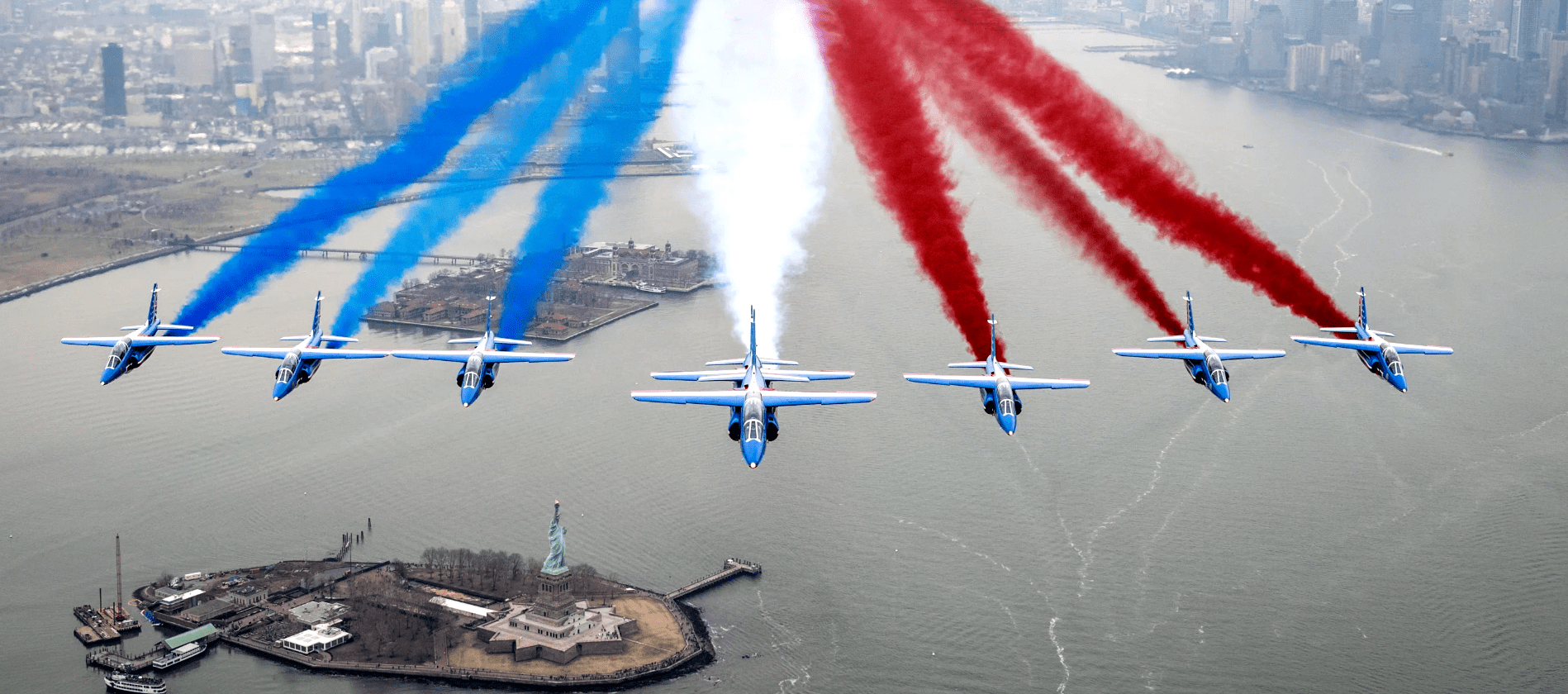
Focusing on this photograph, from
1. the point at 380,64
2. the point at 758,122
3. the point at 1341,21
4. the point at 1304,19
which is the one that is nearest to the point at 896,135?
the point at 758,122

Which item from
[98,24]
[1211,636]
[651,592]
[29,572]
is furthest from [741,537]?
[98,24]

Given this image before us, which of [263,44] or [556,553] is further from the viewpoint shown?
[263,44]

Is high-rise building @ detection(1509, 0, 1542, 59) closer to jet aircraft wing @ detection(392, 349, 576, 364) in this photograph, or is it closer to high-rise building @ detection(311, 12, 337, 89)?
high-rise building @ detection(311, 12, 337, 89)

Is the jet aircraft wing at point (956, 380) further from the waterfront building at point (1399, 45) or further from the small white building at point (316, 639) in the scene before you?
the waterfront building at point (1399, 45)

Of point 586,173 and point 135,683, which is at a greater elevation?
point 586,173

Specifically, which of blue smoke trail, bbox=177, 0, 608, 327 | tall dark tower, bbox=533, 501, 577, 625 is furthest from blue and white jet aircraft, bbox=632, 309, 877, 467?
tall dark tower, bbox=533, 501, 577, 625

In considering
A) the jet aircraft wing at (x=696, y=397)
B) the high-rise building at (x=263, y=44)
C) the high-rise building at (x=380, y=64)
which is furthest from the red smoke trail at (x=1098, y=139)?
the high-rise building at (x=263, y=44)

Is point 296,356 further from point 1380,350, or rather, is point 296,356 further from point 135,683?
point 1380,350
